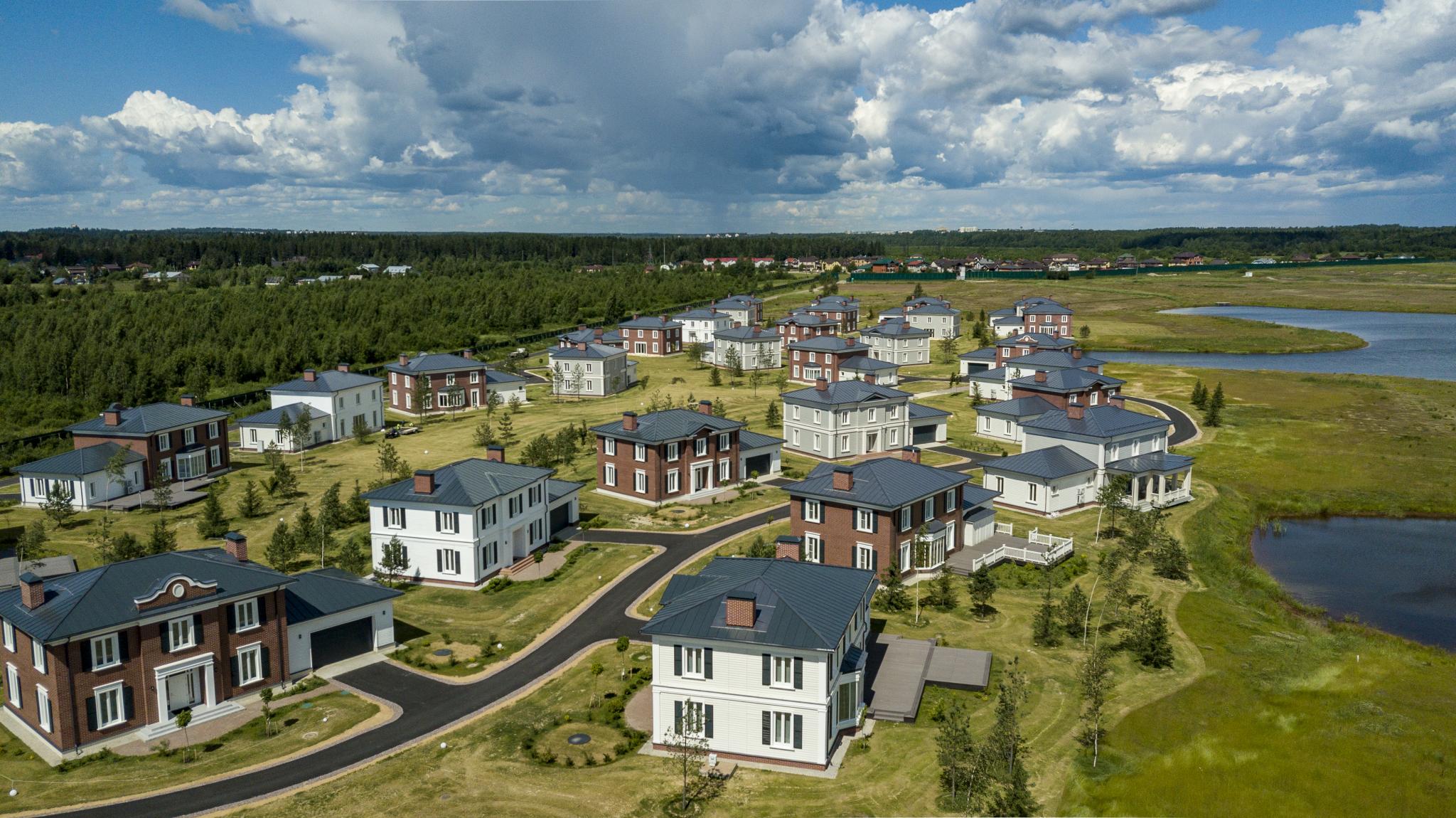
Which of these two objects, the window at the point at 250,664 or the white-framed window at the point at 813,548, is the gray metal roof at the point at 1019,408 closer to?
the white-framed window at the point at 813,548

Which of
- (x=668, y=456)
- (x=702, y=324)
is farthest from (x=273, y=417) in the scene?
(x=702, y=324)

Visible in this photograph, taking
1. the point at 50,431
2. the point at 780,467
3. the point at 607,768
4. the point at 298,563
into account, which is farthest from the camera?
the point at 50,431

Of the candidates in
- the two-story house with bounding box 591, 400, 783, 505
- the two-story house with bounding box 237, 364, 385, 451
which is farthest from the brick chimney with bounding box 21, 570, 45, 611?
the two-story house with bounding box 237, 364, 385, 451

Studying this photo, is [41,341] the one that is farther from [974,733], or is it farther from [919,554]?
[974,733]

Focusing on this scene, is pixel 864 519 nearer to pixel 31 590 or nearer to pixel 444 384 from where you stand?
pixel 31 590

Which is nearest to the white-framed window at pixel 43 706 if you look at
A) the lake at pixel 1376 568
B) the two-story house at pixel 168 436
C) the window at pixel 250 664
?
the window at pixel 250 664

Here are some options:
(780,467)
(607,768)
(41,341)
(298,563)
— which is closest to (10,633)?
(298,563)

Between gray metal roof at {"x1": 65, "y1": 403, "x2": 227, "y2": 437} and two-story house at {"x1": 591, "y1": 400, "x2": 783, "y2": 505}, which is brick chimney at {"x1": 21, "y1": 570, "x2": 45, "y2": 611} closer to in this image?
two-story house at {"x1": 591, "y1": 400, "x2": 783, "y2": 505}
